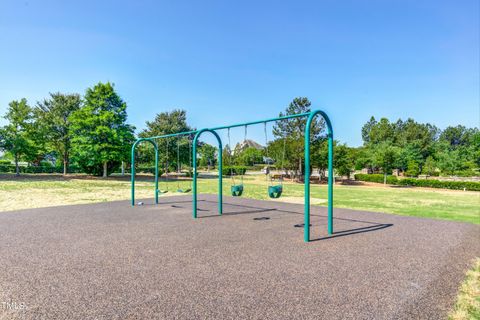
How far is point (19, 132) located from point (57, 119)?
377 centimetres

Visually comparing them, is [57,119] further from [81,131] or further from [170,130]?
[170,130]

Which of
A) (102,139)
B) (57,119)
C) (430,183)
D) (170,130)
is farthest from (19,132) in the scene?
(430,183)

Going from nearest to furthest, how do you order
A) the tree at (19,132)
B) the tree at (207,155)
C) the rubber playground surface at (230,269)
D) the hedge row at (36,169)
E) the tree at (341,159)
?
1. the rubber playground surface at (230,269)
2. the tree at (19,132)
3. the tree at (341,159)
4. the hedge row at (36,169)
5. the tree at (207,155)

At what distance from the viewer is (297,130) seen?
2834 centimetres

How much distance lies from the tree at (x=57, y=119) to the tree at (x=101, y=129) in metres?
3.54

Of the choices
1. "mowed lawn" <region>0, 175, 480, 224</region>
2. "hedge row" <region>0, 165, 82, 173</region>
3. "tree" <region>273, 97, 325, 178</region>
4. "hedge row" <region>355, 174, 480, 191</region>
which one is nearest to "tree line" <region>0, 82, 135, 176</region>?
"hedge row" <region>0, 165, 82, 173</region>

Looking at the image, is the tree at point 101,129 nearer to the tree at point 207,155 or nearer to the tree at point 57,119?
the tree at point 57,119

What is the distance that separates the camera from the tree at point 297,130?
1038 inches

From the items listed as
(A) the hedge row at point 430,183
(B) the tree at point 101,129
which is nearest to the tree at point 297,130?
(A) the hedge row at point 430,183

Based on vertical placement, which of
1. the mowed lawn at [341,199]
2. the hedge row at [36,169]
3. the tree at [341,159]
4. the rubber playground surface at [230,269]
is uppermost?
the tree at [341,159]

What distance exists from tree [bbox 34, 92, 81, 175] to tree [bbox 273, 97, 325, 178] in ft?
69.9

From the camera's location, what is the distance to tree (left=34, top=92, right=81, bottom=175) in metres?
28.3

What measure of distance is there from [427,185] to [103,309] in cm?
2636

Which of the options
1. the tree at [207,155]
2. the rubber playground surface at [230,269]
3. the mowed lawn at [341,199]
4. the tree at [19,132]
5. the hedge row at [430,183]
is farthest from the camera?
the tree at [207,155]
